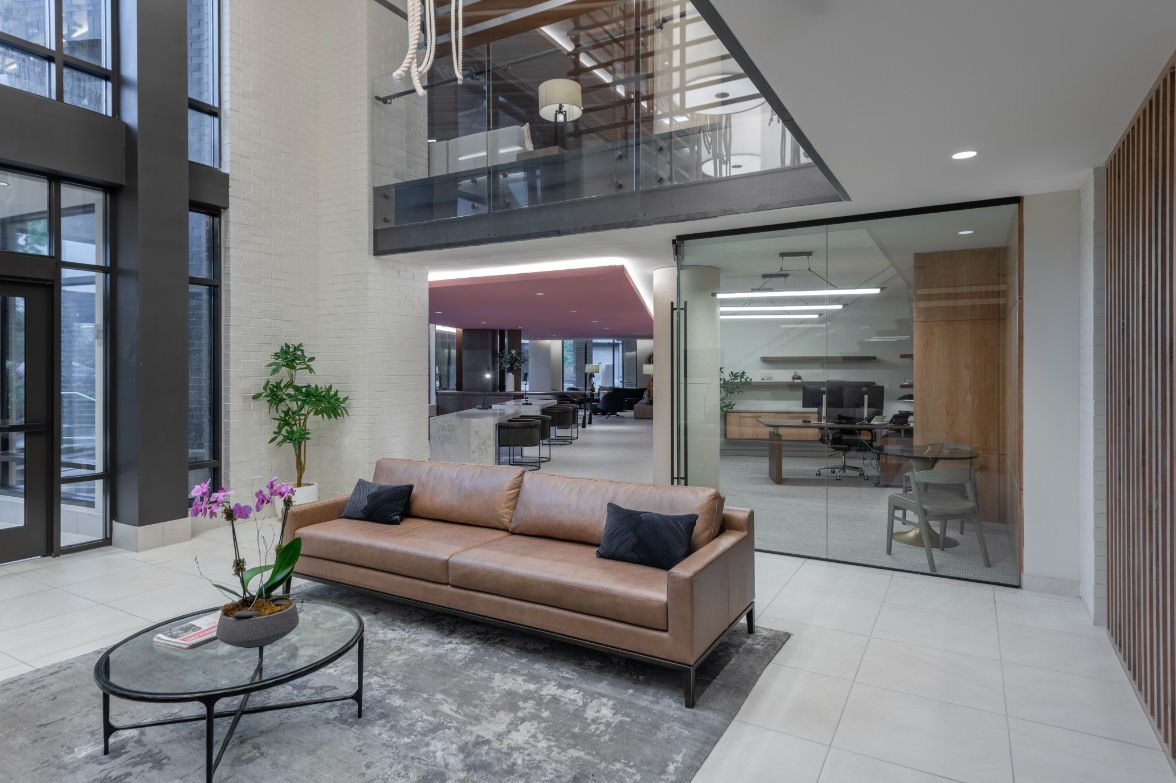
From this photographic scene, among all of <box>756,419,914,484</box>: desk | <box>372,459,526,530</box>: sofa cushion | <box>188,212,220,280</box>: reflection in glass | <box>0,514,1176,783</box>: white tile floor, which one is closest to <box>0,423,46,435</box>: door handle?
<box>0,514,1176,783</box>: white tile floor

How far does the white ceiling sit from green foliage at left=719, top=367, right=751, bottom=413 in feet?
5.85

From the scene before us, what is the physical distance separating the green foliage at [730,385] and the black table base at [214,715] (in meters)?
3.65

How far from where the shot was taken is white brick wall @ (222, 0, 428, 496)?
20.5 feet

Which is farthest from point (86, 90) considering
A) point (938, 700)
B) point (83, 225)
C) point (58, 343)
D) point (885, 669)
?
point (938, 700)

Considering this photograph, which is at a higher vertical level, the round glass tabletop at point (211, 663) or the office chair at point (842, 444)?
the office chair at point (842, 444)

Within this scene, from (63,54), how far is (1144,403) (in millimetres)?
→ 7582

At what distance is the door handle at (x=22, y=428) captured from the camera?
4875 millimetres

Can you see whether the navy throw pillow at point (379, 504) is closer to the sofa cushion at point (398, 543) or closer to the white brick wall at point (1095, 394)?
the sofa cushion at point (398, 543)

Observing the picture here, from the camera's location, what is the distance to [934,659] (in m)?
3.29

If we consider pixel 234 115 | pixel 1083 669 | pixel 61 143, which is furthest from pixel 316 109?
pixel 1083 669

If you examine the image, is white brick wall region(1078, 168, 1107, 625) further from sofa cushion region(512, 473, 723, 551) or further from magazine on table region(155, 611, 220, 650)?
magazine on table region(155, 611, 220, 650)

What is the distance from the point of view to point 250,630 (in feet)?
8.03

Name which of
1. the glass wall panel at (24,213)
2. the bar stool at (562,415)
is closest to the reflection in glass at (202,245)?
the glass wall panel at (24,213)

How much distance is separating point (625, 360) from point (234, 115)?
21511mm
